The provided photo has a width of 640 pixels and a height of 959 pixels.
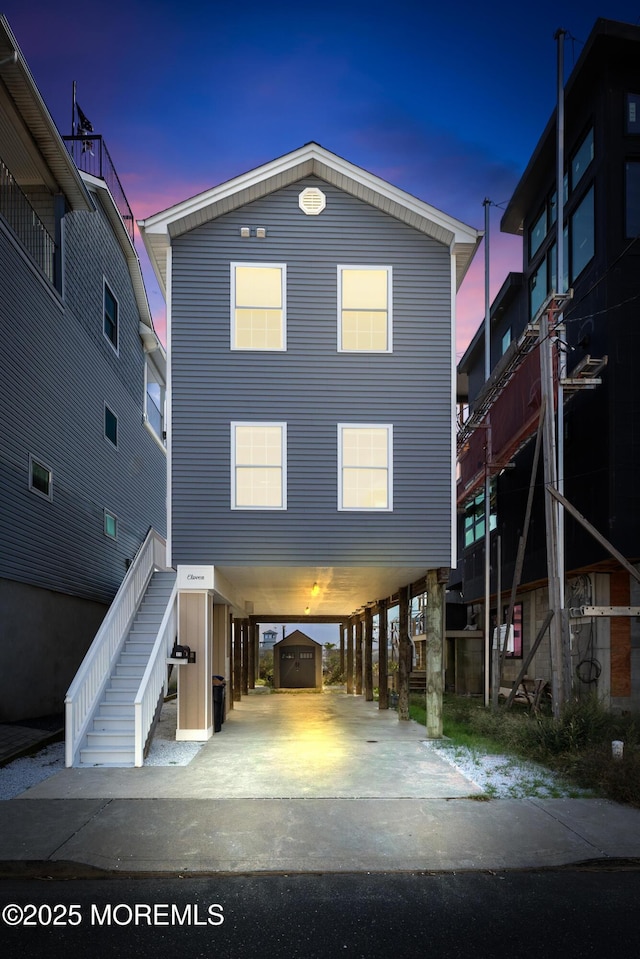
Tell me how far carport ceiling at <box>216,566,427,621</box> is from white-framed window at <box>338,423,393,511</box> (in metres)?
1.27

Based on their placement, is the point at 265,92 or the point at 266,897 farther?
the point at 265,92

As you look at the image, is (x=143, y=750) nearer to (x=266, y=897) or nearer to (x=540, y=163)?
(x=266, y=897)

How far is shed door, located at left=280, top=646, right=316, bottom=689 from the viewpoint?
90.5ft

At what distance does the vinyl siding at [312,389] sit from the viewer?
13711 millimetres

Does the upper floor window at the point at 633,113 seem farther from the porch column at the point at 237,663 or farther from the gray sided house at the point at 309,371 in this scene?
the porch column at the point at 237,663

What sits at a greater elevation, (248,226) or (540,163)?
(540,163)

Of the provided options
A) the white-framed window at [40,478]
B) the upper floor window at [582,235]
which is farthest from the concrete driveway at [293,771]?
the upper floor window at [582,235]

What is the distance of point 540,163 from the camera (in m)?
20.7

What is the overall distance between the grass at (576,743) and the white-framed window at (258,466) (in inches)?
219

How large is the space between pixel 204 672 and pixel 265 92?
378 feet

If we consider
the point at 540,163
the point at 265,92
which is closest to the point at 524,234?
the point at 540,163

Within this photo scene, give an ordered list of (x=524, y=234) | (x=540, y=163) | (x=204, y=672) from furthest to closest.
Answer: (x=524, y=234), (x=540, y=163), (x=204, y=672)

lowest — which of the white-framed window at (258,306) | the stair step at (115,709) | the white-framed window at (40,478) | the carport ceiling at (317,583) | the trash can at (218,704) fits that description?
the trash can at (218,704)

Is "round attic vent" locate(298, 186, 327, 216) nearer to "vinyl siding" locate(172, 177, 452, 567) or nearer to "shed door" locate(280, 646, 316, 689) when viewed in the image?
"vinyl siding" locate(172, 177, 452, 567)
